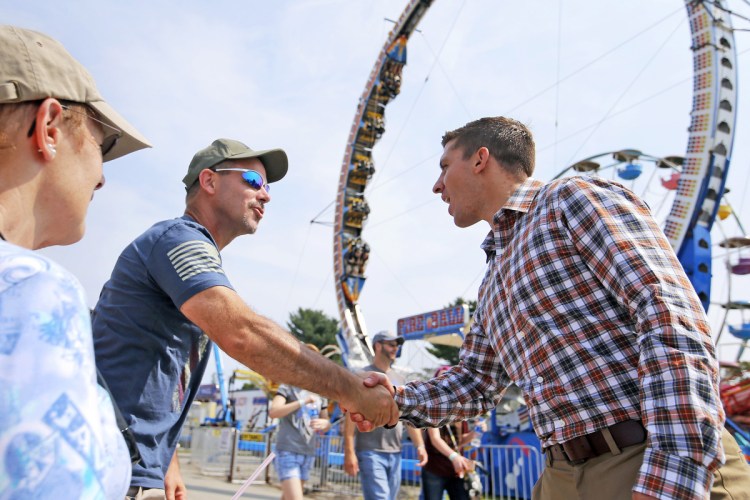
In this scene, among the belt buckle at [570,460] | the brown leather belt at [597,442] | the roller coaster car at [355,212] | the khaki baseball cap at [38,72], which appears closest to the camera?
the khaki baseball cap at [38,72]

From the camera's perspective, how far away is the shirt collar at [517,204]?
7.94ft

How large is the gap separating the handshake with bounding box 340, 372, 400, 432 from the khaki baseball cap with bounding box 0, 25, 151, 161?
1625mm

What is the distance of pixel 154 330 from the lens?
2256 mm

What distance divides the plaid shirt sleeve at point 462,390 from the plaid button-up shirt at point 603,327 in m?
0.23

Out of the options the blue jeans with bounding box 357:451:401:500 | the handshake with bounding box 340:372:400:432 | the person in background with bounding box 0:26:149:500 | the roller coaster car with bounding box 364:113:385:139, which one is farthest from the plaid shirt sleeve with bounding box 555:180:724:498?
the roller coaster car with bounding box 364:113:385:139

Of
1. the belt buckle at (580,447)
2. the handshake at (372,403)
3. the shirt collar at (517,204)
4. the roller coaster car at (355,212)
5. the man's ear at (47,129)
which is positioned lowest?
the belt buckle at (580,447)

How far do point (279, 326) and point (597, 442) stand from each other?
1146 mm

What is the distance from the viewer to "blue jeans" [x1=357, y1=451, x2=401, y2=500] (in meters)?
5.61

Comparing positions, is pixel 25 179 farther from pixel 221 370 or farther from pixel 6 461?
pixel 221 370

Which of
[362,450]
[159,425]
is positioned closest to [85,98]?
[159,425]

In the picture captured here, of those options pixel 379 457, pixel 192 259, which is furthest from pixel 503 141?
pixel 379 457

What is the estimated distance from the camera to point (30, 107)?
1111mm

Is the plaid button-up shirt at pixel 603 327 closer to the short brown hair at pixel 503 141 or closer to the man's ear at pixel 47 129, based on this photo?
the short brown hair at pixel 503 141

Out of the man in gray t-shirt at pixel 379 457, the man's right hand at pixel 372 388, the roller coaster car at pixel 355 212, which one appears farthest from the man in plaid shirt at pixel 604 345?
the roller coaster car at pixel 355 212
